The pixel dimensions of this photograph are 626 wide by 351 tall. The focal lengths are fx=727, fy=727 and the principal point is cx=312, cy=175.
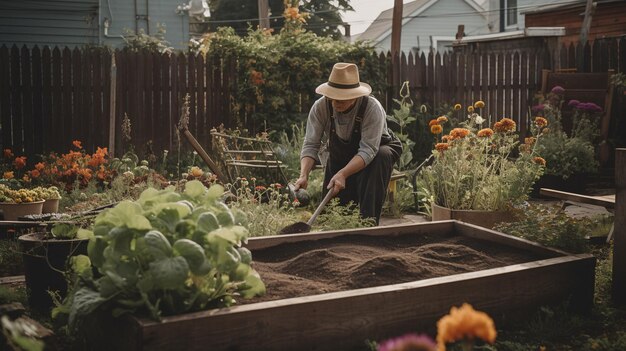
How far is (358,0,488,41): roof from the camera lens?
35750mm

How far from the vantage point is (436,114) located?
11.8 m

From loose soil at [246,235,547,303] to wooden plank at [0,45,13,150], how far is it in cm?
715

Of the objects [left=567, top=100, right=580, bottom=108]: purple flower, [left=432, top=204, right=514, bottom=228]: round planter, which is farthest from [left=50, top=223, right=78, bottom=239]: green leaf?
[left=567, top=100, right=580, bottom=108]: purple flower

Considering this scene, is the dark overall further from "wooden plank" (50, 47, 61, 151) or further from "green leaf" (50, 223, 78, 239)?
"wooden plank" (50, 47, 61, 151)

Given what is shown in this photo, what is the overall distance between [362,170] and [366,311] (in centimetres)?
279

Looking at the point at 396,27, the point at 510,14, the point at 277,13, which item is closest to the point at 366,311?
the point at 396,27

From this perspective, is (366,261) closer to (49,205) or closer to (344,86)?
(344,86)

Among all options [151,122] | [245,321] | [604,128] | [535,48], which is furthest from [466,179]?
[535,48]

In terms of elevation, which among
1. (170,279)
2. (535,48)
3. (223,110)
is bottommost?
(170,279)

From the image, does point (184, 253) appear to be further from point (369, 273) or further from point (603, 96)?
point (603, 96)

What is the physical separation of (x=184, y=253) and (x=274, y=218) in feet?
10.1

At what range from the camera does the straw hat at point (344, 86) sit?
18.0ft

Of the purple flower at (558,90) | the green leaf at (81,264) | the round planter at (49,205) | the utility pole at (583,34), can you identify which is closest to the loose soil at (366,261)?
the green leaf at (81,264)

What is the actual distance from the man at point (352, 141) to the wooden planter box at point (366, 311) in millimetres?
1788
